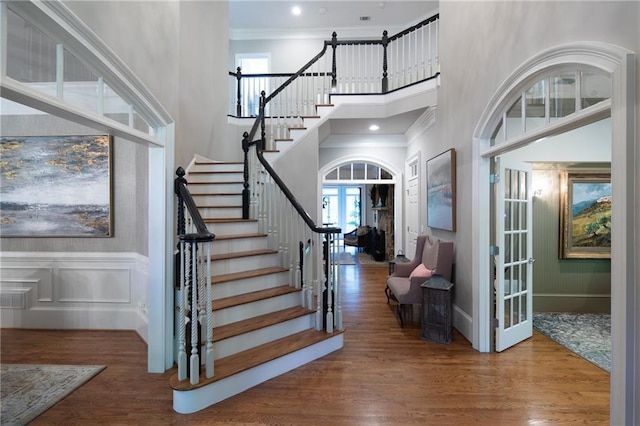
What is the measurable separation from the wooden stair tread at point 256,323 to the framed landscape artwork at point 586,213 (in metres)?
3.91

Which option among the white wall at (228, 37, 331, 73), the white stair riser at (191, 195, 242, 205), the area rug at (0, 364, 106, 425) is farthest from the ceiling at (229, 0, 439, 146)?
the area rug at (0, 364, 106, 425)

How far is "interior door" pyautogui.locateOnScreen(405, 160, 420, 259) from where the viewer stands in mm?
5801

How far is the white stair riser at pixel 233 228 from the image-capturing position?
361cm

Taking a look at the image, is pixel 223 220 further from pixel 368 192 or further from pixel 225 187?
pixel 368 192

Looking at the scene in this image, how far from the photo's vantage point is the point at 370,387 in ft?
8.20

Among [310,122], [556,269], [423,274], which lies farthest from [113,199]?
[556,269]

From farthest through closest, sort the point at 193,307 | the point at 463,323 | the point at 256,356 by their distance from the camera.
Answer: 1. the point at 463,323
2. the point at 256,356
3. the point at 193,307

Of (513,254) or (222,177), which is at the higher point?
(222,177)

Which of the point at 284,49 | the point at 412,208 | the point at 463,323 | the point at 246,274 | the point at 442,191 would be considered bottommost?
the point at 463,323

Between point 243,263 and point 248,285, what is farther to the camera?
point 243,263

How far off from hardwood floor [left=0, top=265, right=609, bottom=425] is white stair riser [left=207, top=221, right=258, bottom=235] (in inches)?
57.3

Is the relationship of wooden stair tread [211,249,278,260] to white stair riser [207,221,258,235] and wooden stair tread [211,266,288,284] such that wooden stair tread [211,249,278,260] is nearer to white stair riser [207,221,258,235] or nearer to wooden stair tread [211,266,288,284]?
wooden stair tread [211,266,288,284]

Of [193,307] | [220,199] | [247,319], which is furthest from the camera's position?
[220,199]

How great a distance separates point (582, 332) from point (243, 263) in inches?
160
